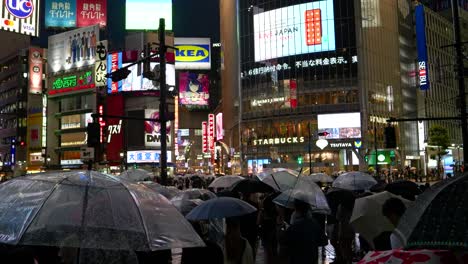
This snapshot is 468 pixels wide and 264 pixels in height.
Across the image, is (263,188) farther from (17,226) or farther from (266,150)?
(266,150)

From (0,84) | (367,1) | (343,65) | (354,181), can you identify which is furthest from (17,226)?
(0,84)

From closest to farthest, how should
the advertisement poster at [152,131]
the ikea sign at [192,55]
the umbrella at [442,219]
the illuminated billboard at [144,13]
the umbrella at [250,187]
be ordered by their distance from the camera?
1. the umbrella at [442,219]
2. the umbrella at [250,187]
3. the advertisement poster at [152,131]
4. the illuminated billboard at [144,13]
5. the ikea sign at [192,55]

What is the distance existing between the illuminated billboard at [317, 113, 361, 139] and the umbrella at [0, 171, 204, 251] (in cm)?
6494

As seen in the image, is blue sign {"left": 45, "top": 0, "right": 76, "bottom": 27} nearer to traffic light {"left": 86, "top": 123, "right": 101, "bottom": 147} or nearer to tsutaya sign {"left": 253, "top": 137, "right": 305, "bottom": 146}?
tsutaya sign {"left": 253, "top": 137, "right": 305, "bottom": 146}

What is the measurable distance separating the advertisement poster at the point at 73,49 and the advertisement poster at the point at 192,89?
97.1ft

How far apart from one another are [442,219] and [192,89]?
106238mm

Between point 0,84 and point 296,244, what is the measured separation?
111 metres

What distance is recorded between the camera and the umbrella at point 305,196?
8898 millimetres

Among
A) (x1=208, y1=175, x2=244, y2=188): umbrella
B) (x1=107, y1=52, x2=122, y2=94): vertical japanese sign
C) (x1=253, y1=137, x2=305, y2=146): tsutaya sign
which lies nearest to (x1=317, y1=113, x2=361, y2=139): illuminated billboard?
(x1=253, y1=137, x2=305, y2=146): tsutaya sign

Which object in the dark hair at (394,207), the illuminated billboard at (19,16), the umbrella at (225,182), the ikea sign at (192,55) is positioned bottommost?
the umbrella at (225,182)

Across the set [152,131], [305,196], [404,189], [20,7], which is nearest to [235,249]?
[305,196]

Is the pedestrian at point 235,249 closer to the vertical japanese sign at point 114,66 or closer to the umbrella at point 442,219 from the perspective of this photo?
the umbrella at point 442,219

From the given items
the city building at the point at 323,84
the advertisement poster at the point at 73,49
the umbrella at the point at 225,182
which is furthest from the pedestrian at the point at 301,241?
the advertisement poster at the point at 73,49

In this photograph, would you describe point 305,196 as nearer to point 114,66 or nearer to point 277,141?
point 277,141
